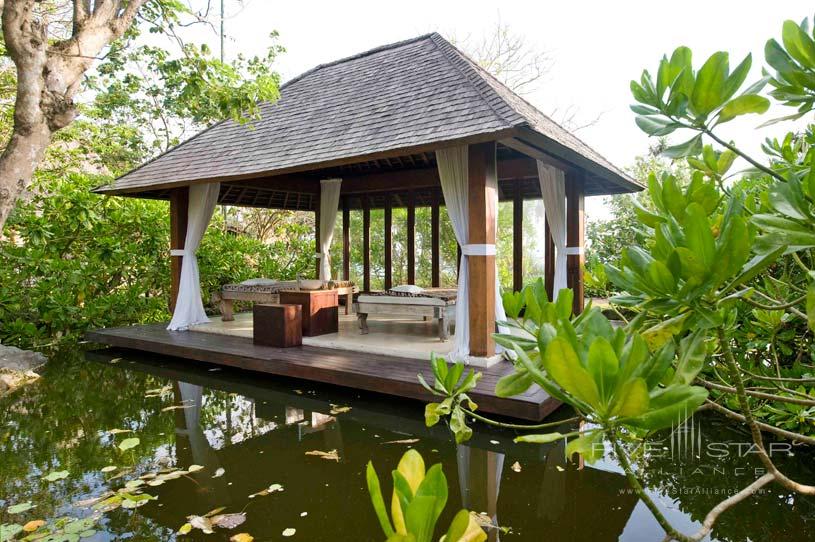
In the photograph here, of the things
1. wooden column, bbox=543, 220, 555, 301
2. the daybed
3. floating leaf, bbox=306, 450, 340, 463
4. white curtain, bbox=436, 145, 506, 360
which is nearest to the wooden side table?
the daybed

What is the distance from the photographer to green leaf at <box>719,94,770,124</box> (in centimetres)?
86

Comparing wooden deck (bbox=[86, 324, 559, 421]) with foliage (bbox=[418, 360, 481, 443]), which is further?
wooden deck (bbox=[86, 324, 559, 421])

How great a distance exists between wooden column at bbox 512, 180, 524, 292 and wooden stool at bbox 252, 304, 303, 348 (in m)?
4.31

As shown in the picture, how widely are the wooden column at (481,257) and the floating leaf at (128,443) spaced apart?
3.00 m

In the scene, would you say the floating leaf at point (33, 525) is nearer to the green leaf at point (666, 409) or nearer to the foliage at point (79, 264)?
the green leaf at point (666, 409)

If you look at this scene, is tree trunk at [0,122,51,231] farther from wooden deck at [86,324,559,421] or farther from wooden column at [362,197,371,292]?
wooden column at [362,197,371,292]

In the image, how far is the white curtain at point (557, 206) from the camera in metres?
7.04

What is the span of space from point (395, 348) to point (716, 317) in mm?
5009

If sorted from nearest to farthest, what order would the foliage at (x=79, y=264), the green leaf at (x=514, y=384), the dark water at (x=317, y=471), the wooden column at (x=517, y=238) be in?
1. the green leaf at (x=514, y=384)
2. the dark water at (x=317, y=471)
3. the foliage at (x=79, y=264)
4. the wooden column at (x=517, y=238)

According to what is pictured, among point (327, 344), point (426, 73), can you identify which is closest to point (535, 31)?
point (426, 73)

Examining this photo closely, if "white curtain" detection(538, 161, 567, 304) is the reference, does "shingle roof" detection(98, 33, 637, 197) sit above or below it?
above

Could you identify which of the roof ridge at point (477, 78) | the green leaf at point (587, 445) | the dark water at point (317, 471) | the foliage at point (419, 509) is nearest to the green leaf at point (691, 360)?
the green leaf at point (587, 445)

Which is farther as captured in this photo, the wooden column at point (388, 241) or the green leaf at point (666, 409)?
the wooden column at point (388, 241)

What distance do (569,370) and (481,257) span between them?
14.0 ft
